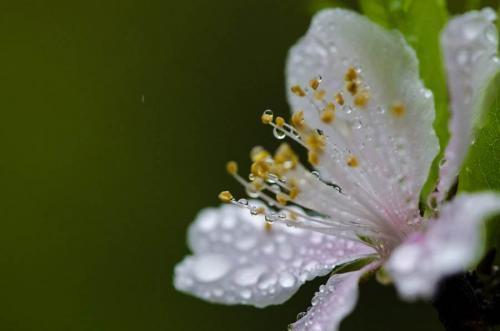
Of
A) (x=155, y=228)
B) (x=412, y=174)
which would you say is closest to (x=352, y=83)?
(x=412, y=174)

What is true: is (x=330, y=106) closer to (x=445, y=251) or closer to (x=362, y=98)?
(x=362, y=98)

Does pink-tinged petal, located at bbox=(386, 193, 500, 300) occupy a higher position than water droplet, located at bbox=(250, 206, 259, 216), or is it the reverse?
water droplet, located at bbox=(250, 206, 259, 216)

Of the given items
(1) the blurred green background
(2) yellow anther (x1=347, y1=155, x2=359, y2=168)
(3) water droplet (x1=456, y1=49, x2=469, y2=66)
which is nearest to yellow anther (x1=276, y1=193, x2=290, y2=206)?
(2) yellow anther (x1=347, y1=155, x2=359, y2=168)

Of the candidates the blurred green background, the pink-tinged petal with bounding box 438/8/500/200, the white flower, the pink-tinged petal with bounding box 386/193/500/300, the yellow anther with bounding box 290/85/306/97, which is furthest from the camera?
the blurred green background

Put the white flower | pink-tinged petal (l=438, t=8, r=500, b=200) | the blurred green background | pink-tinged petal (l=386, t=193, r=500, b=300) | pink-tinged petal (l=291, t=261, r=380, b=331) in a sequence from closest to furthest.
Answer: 1. pink-tinged petal (l=386, t=193, r=500, b=300)
2. pink-tinged petal (l=438, t=8, r=500, b=200)
3. pink-tinged petal (l=291, t=261, r=380, b=331)
4. the white flower
5. the blurred green background

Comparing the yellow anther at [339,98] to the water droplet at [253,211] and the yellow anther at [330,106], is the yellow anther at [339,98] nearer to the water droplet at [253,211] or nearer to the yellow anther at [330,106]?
the yellow anther at [330,106]

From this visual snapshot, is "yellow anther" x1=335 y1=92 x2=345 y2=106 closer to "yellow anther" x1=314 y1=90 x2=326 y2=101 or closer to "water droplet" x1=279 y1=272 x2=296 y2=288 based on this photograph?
"yellow anther" x1=314 y1=90 x2=326 y2=101
